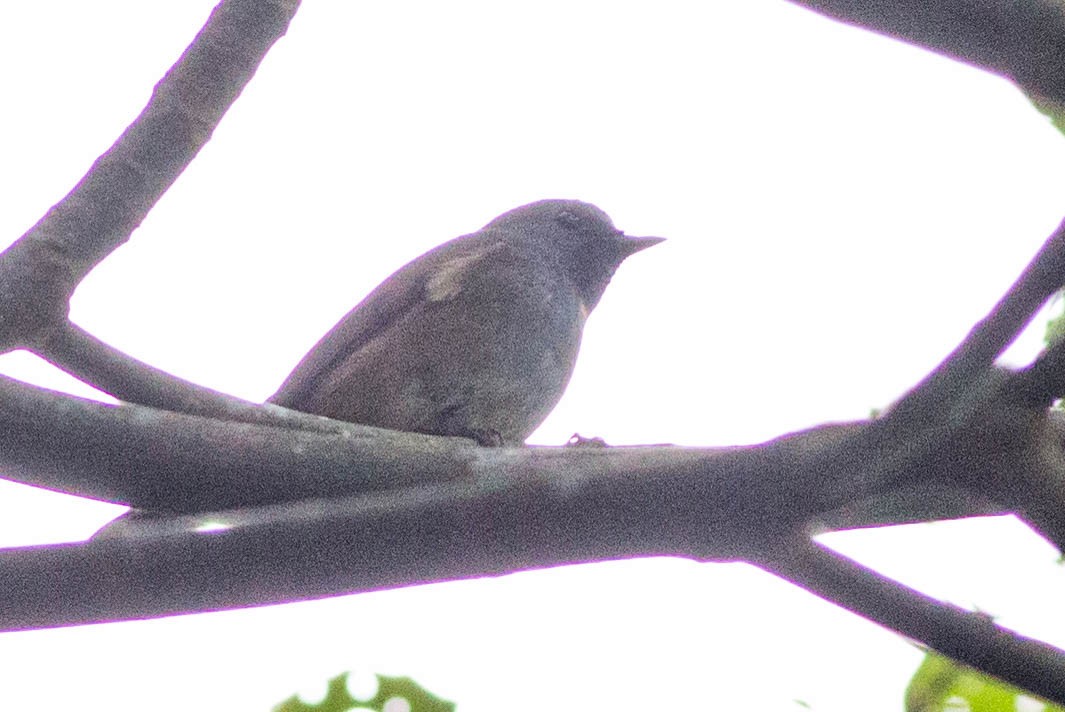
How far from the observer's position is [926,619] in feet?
8.01

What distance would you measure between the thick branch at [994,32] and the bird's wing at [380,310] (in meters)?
3.81

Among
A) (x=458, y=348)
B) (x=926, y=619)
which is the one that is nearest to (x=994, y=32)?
(x=926, y=619)

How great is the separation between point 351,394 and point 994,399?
335cm

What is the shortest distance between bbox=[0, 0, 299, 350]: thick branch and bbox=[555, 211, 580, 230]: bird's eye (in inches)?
131

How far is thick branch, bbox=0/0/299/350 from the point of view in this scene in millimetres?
3189

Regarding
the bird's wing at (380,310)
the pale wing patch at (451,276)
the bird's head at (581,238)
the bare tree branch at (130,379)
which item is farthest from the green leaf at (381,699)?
the bird's head at (581,238)

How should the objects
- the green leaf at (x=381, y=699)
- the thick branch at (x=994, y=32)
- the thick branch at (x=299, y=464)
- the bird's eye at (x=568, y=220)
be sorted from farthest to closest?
the bird's eye at (x=568, y=220), the green leaf at (x=381, y=699), the thick branch at (x=299, y=464), the thick branch at (x=994, y=32)

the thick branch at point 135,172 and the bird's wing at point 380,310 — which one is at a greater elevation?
the bird's wing at point 380,310

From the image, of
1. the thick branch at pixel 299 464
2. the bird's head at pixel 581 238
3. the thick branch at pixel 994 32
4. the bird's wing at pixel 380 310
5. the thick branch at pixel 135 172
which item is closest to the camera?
the thick branch at pixel 994 32

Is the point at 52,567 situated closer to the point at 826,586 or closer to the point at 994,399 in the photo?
the point at 826,586

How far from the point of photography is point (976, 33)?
198 cm

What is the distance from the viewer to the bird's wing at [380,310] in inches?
223

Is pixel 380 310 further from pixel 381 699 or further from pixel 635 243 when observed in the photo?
pixel 381 699

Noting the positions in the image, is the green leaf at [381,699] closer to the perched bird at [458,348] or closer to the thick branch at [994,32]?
the perched bird at [458,348]
